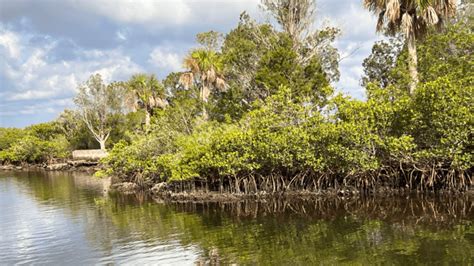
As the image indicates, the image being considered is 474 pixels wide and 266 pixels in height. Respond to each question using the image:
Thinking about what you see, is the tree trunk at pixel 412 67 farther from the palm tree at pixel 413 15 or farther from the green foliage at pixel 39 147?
the green foliage at pixel 39 147

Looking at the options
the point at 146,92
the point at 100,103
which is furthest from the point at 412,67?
the point at 100,103

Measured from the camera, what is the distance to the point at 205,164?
2555 cm

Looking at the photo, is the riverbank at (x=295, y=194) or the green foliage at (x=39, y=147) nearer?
the riverbank at (x=295, y=194)

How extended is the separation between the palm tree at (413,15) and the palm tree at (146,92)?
3185 centimetres

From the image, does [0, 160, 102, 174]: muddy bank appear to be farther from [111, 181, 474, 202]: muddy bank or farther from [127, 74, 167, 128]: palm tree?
[111, 181, 474, 202]: muddy bank

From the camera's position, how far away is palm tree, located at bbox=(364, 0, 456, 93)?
2411 cm

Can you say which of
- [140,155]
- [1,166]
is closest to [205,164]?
[140,155]

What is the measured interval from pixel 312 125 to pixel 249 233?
920cm

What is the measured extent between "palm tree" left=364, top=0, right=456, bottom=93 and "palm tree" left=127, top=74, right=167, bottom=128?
31.9 metres

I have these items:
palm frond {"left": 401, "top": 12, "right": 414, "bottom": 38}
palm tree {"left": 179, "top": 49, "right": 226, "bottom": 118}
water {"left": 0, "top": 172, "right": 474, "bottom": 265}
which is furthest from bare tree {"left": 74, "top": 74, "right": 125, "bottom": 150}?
palm frond {"left": 401, "top": 12, "right": 414, "bottom": 38}

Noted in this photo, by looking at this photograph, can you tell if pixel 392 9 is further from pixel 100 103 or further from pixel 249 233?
pixel 100 103

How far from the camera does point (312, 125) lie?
2491 cm

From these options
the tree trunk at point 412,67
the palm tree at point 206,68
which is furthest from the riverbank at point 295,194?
the palm tree at point 206,68

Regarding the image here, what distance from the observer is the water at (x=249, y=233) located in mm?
14133
